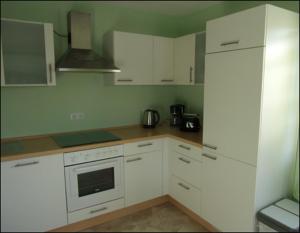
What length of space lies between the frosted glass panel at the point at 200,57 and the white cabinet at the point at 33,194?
1609 mm

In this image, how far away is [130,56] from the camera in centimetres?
251

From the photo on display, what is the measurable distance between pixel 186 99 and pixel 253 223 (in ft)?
5.60

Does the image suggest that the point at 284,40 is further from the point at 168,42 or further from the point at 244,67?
the point at 168,42

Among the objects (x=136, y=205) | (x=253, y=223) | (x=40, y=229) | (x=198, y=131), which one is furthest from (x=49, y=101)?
(x=253, y=223)

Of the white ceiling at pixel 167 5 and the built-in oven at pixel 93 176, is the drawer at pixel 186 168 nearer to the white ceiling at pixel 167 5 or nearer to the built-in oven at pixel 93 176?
the built-in oven at pixel 93 176

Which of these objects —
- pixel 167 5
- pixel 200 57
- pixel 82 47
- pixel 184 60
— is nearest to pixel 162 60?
pixel 184 60

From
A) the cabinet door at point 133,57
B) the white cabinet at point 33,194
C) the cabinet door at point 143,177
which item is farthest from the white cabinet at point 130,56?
the white cabinet at point 33,194

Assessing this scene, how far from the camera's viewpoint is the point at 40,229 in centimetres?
197

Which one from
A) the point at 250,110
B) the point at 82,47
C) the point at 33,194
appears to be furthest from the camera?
the point at 82,47

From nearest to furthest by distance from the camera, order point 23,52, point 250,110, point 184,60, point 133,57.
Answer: point 250,110, point 23,52, point 133,57, point 184,60

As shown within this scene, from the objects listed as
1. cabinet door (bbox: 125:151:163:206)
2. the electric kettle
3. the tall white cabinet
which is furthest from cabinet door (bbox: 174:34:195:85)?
cabinet door (bbox: 125:151:163:206)

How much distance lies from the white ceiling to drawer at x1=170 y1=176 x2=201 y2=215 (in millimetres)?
1964

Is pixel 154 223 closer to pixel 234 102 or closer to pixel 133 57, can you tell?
pixel 234 102

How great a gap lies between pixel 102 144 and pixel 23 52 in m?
1.08
